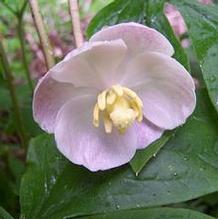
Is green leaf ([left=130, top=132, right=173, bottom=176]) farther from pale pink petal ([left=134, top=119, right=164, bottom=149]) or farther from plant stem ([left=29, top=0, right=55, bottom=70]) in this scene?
plant stem ([left=29, top=0, right=55, bottom=70])

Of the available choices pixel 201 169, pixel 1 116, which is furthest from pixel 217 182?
pixel 1 116

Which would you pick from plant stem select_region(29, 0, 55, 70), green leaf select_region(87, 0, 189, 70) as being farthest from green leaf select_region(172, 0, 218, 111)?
plant stem select_region(29, 0, 55, 70)

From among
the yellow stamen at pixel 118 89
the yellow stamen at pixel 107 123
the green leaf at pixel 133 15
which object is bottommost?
the yellow stamen at pixel 107 123

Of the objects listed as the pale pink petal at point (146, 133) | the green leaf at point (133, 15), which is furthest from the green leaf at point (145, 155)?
the green leaf at point (133, 15)

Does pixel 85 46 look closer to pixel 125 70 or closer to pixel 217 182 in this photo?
pixel 125 70

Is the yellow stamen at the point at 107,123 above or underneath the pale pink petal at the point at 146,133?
above

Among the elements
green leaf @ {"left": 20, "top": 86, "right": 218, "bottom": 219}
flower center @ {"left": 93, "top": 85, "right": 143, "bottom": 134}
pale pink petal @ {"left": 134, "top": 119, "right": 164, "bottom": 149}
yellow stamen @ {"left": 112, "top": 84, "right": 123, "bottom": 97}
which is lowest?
green leaf @ {"left": 20, "top": 86, "right": 218, "bottom": 219}

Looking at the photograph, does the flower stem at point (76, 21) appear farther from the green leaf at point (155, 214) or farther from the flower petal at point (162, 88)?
the green leaf at point (155, 214)
